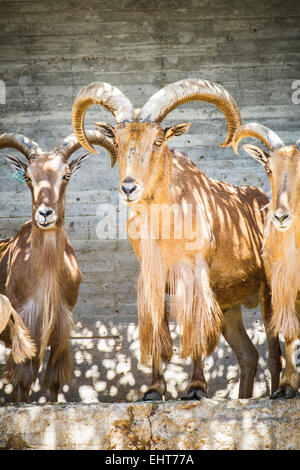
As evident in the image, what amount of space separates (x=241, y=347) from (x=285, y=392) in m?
2.21

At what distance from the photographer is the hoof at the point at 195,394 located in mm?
7242

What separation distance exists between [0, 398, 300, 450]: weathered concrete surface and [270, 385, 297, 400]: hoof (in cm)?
33

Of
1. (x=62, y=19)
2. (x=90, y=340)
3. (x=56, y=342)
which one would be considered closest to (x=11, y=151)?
(x=62, y=19)

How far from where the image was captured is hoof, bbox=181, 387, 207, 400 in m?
7.24

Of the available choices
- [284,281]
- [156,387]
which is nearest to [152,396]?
[156,387]

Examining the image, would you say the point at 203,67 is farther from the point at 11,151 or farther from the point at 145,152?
the point at 145,152

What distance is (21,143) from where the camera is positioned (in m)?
9.17

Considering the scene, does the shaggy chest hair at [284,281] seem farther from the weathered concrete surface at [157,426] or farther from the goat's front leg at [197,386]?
A: the weathered concrete surface at [157,426]

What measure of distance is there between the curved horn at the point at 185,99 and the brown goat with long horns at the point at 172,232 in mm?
10

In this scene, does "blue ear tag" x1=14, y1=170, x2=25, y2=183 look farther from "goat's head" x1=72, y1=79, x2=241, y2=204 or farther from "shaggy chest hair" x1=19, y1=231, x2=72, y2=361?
"goat's head" x1=72, y1=79, x2=241, y2=204

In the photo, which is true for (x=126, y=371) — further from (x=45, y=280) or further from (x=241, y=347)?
(x=45, y=280)

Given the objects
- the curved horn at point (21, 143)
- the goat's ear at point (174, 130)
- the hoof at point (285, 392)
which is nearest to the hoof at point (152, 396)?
the hoof at point (285, 392)

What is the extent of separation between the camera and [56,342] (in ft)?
28.0
